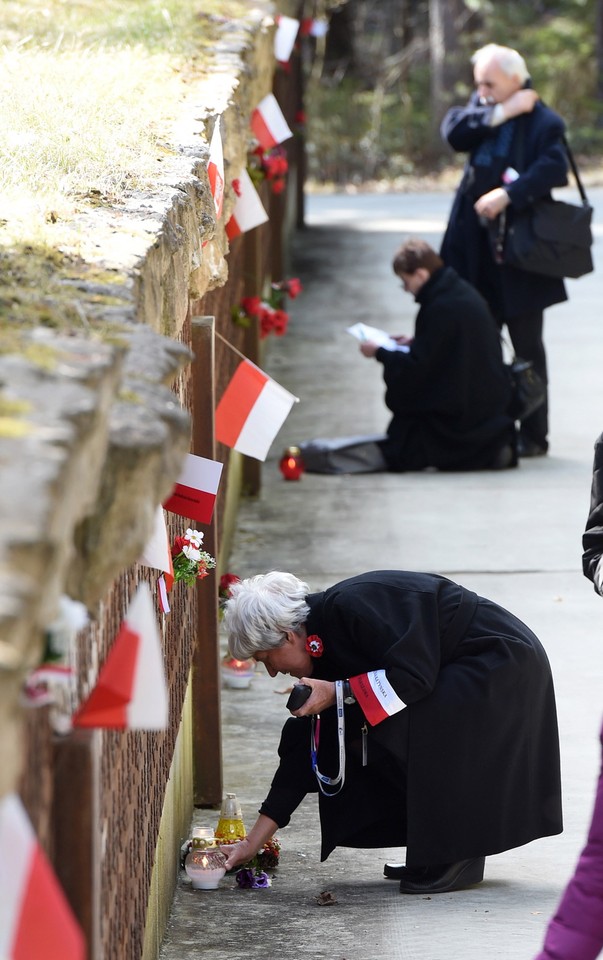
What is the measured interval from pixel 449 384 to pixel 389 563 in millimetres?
1486

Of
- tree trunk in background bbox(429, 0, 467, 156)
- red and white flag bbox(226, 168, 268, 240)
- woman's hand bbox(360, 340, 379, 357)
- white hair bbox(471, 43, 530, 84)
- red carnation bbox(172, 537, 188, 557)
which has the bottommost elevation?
woman's hand bbox(360, 340, 379, 357)

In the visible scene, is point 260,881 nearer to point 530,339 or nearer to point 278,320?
point 278,320

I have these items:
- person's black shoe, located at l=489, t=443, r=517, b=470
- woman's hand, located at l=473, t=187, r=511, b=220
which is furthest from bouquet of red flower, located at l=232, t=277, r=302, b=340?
person's black shoe, located at l=489, t=443, r=517, b=470

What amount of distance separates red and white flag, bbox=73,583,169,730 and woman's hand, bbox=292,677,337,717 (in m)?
1.78

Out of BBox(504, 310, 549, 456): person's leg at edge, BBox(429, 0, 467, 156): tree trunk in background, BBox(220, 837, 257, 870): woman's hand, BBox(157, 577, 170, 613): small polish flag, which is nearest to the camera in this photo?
BBox(157, 577, 170, 613): small polish flag

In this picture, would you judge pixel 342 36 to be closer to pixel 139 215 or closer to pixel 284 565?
pixel 284 565

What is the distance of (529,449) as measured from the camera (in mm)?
8820

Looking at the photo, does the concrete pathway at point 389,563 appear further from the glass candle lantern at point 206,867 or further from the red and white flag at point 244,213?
the red and white flag at point 244,213

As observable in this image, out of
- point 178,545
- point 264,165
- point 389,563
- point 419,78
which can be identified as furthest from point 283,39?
point 419,78

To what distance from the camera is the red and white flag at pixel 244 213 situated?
612 centimetres

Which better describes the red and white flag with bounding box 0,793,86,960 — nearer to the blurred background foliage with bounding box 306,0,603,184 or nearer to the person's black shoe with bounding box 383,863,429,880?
the person's black shoe with bounding box 383,863,429,880

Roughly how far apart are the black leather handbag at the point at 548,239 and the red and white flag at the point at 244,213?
2255mm

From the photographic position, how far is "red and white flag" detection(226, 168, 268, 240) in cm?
612

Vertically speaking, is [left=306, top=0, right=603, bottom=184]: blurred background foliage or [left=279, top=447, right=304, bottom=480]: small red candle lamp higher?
[left=306, top=0, right=603, bottom=184]: blurred background foliage
